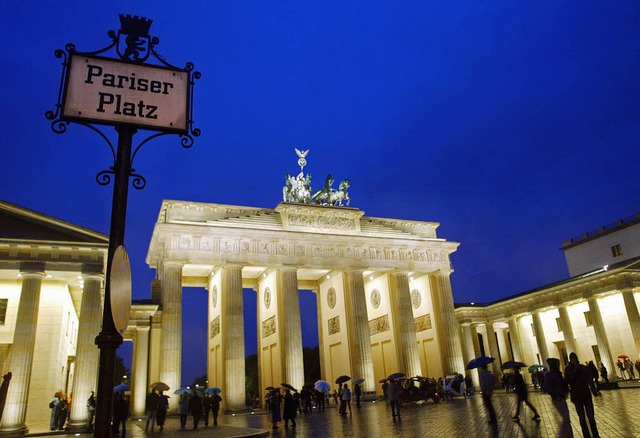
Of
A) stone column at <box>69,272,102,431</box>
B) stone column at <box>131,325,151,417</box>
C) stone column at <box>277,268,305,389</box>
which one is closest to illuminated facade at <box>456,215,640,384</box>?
stone column at <box>277,268,305,389</box>

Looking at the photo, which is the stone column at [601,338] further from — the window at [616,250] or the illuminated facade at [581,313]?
the window at [616,250]

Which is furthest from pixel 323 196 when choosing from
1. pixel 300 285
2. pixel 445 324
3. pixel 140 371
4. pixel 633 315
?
pixel 633 315

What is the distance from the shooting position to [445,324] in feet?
135

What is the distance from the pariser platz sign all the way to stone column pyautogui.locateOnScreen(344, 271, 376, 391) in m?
33.5

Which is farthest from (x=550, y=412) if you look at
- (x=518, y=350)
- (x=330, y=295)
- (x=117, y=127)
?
(x=518, y=350)

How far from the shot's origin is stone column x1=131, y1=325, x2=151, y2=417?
30328mm

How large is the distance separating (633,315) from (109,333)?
4392cm

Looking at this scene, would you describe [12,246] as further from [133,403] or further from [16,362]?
[133,403]

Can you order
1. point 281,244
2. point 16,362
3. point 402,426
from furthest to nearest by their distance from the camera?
point 281,244 < point 16,362 < point 402,426

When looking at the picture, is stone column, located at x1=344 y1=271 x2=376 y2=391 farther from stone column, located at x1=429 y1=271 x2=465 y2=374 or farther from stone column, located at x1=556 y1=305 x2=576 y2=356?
stone column, located at x1=556 y1=305 x2=576 y2=356

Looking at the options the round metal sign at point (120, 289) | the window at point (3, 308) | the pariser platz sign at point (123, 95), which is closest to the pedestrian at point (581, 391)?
the round metal sign at point (120, 289)

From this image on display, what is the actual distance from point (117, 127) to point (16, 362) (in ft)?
67.3

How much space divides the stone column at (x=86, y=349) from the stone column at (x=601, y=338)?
125 feet

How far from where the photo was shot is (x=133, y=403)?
100 feet
